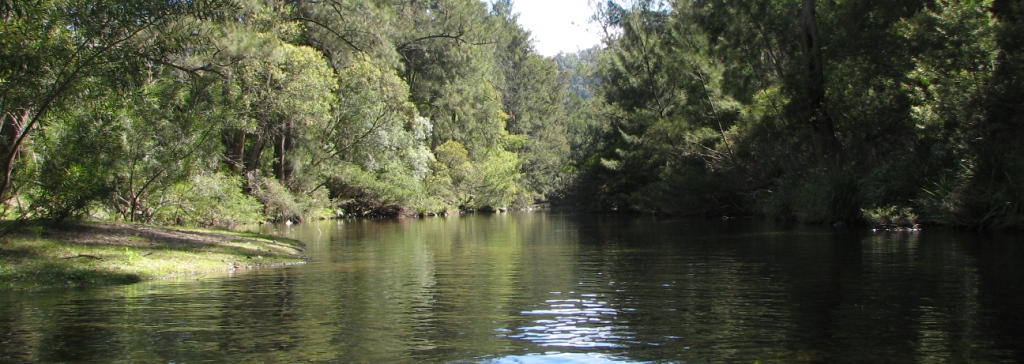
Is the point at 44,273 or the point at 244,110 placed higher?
the point at 244,110

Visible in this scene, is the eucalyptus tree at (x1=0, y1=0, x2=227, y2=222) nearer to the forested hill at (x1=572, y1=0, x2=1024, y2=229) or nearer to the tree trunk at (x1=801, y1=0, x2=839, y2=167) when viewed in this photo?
the forested hill at (x1=572, y1=0, x2=1024, y2=229)

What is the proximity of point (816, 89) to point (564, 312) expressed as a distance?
81.9ft

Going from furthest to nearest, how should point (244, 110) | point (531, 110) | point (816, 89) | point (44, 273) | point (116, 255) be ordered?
point (531, 110) → point (816, 89) → point (244, 110) → point (116, 255) → point (44, 273)

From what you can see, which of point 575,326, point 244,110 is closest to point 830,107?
point 244,110

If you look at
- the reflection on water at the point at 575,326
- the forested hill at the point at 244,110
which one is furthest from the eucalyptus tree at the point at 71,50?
Result: the reflection on water at the point at 575,326

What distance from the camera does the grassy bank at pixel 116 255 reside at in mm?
13492

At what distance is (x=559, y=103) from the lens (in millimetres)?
100438

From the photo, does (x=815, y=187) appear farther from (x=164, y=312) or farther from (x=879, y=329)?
(x=164, y=312)

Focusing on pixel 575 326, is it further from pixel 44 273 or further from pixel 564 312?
pixel 44 273

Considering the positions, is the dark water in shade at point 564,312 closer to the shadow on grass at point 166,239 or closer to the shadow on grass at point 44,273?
the shadow on grass at point 44,273

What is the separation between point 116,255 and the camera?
15.0 m

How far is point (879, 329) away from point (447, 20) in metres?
50.4

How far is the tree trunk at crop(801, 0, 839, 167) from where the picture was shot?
3206cm

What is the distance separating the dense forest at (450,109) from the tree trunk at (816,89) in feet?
0.32
